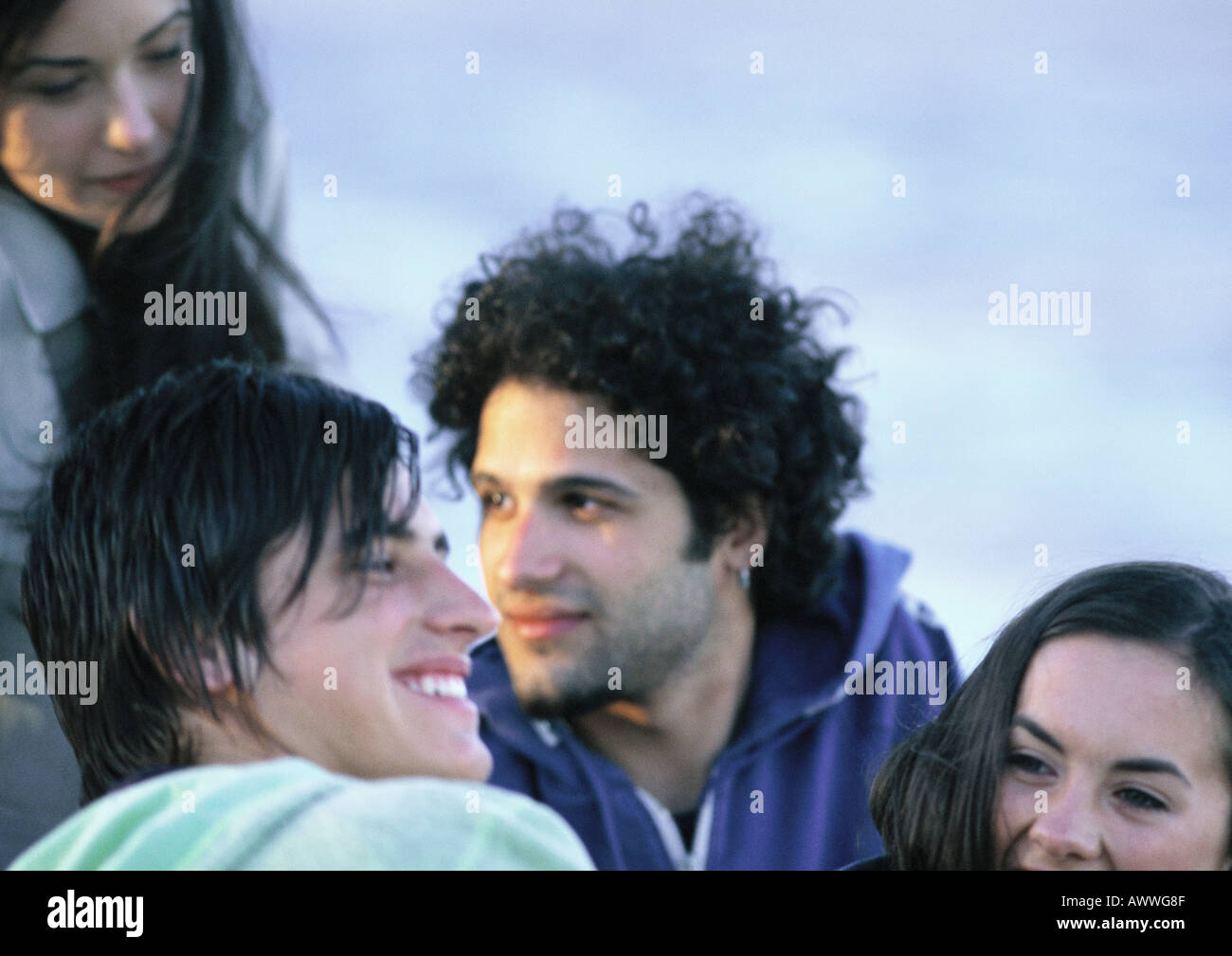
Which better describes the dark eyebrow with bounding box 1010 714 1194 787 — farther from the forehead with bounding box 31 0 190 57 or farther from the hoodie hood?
the forehead with bounding box 31 0 190 57

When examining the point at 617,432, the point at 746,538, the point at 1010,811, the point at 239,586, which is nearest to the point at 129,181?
the point at 617,432

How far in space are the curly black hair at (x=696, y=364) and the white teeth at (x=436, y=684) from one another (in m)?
0.83

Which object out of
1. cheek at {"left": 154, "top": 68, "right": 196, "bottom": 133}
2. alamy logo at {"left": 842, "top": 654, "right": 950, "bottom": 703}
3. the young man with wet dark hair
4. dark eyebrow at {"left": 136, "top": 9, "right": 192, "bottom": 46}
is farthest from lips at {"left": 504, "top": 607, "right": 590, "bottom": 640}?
dark eyebrow at {"left": 136, "top": 9, "right": 192, "bottom": 46}

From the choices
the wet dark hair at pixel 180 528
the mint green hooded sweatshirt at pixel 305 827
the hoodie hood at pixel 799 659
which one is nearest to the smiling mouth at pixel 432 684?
the wet dark hair at pixel 180 528

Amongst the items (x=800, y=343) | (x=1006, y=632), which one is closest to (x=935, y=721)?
(x=1006, y=632)

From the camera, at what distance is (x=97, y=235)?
220cm

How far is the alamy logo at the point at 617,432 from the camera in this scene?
237 cm

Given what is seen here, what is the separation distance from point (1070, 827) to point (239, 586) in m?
0.97

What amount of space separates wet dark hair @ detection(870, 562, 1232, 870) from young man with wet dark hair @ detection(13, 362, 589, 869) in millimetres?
621

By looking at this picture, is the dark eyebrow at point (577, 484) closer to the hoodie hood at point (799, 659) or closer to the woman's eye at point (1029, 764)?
the hoodie hood at point (799, 659)
